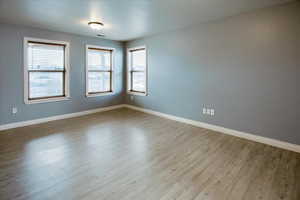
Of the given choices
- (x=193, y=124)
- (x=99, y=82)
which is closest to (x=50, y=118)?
(x=99, y=82)

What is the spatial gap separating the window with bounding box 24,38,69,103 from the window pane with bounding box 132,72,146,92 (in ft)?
7.38

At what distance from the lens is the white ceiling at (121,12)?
9.98 feet

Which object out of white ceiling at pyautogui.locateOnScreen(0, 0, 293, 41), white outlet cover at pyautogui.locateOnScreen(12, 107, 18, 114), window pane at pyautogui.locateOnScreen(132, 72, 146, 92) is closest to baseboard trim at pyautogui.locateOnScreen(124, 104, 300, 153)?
window pane at pyautogui.locateOnScreen(132, 72, 146, 92)

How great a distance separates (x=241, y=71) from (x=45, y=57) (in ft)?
15.8

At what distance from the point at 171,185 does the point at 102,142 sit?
1810 mm

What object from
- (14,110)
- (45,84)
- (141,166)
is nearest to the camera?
(141,166)

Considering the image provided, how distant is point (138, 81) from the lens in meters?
6.39

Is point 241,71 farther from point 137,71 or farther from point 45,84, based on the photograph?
point 45,84

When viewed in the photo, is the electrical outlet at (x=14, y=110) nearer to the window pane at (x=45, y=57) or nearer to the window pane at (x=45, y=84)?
the window pane at (x=45, y=84)

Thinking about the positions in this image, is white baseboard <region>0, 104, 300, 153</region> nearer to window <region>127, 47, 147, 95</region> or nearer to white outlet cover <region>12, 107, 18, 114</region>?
white outlet cover <region>12, 107, 18, 114</region>

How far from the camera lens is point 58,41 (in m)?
4.95

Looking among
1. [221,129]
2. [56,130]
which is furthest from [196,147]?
[56,130]

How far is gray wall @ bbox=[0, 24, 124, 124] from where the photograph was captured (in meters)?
4.17

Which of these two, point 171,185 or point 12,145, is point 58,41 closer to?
point 12,145
